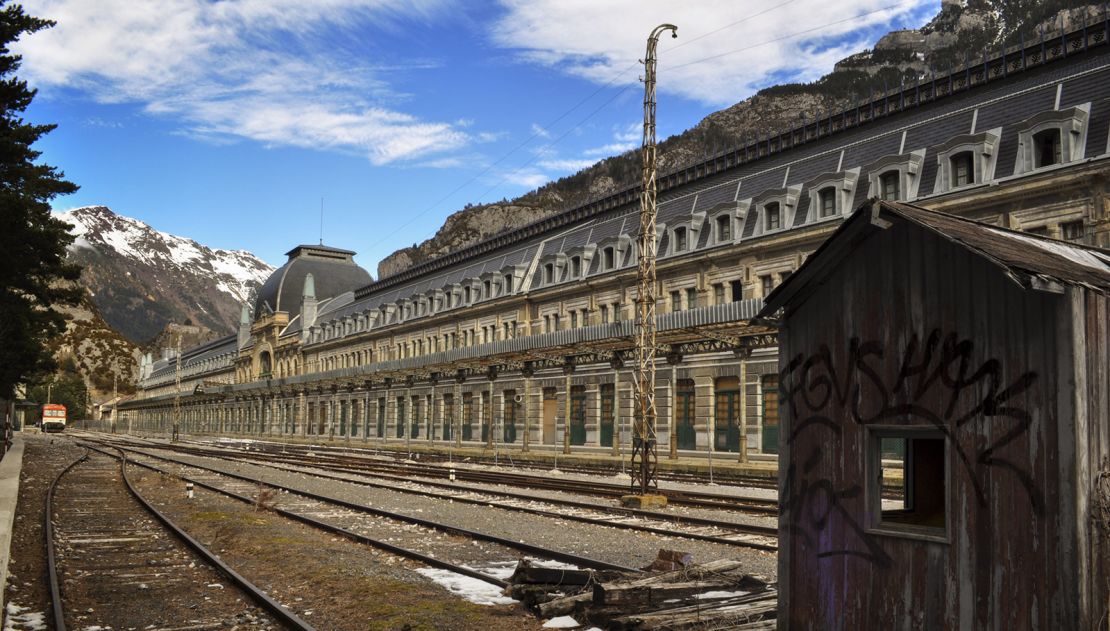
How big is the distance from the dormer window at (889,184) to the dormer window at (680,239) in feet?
37.9

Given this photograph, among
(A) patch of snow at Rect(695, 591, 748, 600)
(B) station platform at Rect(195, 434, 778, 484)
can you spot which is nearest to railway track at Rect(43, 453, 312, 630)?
(A) patch of snow at Rect(695, 591, 748, 600)

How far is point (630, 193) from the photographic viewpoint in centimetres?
5391

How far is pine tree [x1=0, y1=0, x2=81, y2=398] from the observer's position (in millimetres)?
23844

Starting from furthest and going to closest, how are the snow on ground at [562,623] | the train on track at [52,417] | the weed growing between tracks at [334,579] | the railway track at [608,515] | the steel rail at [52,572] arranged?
the train on track at [52,417]
the railway track at [608,515]
the weed growing between tracks at [334,579]
the steel rail at [52,572]
the snow on ground at [562,623]

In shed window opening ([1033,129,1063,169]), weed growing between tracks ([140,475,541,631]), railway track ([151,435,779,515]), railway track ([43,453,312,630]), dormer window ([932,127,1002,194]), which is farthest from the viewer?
dormer window ([932,127,1002,194])

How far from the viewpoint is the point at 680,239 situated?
46.4 meters

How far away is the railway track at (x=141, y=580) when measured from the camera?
10328mm

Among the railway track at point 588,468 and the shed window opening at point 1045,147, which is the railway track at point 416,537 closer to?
the railway track at point 588,468

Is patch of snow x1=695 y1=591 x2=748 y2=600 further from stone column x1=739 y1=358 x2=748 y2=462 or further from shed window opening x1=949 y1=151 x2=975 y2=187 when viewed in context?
shed window opening x1=949 y1=151 x2=975 y2=187

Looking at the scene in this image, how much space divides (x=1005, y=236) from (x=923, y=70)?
144 meters

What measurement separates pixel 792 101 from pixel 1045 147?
4953 inches

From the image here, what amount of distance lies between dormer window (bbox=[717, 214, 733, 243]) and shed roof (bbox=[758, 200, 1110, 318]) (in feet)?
116

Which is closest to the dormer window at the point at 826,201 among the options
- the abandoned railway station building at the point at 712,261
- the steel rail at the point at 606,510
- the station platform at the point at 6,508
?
the abandoned railway station building at the point at 712,261

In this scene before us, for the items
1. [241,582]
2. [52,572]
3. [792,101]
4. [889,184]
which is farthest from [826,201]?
[792,101]
